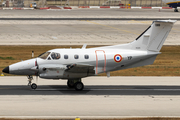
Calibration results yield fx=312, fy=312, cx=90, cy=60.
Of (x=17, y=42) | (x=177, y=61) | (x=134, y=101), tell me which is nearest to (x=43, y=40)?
(x=17, y=42)

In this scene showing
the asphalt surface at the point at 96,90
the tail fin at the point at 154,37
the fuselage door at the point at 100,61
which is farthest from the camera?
the tail fin at the point at 154,37

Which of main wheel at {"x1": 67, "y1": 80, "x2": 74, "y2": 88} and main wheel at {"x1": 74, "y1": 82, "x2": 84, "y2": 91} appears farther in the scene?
main wheel at {"x1": 67, "y1": 80, "x2": 74, "y2": 88}

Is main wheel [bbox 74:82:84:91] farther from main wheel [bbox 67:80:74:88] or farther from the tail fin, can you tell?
the tail fin

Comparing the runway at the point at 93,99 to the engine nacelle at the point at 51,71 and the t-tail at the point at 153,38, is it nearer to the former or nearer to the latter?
the engine nacelle at the point at 51,71

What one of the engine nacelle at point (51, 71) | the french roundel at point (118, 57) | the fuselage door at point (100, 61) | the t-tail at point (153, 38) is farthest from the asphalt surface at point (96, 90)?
the t-tail at point (153, 38)

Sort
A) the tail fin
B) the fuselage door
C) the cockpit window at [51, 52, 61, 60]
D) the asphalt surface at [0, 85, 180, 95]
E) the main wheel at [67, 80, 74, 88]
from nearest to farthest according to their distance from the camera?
the cockpit window at [51, 52, 61, 60] → the asphalt surface at [0, 85, 180, 95] → the fuselage door → the tail fin → the main wheel at [67, 80, 74, 88]

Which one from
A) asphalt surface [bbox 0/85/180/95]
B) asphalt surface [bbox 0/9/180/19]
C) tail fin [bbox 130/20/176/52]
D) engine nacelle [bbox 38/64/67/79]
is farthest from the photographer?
asphalt surface [bbox 0/9/180/19]

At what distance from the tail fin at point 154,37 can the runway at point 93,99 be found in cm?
294

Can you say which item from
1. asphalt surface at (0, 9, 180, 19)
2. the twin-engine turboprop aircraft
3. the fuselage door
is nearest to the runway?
the twin-engine turboprop aircraft

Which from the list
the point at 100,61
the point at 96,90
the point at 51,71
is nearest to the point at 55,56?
the point at 51,71

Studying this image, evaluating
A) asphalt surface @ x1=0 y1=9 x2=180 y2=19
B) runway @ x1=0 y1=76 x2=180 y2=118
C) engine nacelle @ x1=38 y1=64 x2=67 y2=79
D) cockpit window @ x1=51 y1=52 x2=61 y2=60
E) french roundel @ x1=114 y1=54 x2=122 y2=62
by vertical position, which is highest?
cockpit window @ x1=51 y1=52 x2=61 y2=60

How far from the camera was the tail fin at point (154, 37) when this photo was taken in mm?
20328

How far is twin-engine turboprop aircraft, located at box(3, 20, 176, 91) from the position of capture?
19500mm

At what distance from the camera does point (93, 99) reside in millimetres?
18422
